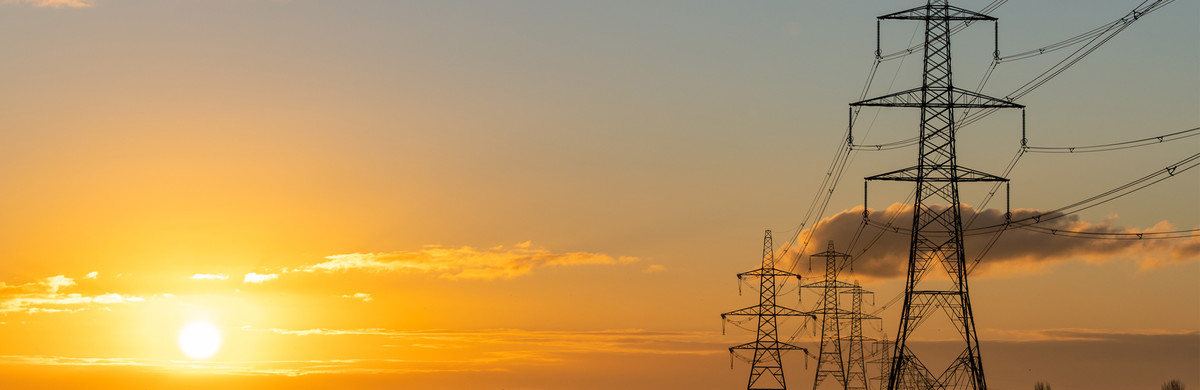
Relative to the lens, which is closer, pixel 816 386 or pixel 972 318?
pixel 972 318

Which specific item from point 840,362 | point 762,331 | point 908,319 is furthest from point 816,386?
point 908,319

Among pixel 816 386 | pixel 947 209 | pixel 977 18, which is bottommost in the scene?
pixel 816 386

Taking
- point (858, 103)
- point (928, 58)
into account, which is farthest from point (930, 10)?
point (858, 103)

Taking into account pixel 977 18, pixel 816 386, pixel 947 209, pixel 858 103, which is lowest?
pixel 816 386

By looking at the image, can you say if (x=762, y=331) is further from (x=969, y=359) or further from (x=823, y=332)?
(x=969, y=359)

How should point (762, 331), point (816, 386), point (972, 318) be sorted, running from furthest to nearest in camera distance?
point (816, 386) → point (762, 331) → point (972, 318)

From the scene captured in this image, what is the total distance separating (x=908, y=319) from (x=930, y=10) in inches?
650

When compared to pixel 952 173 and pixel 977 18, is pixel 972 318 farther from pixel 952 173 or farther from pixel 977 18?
pixel 977 18

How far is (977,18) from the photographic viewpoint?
74.2 metres

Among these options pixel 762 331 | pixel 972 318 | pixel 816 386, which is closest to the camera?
Answer: pixel 972 318

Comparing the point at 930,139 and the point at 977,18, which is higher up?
the point at 977,18

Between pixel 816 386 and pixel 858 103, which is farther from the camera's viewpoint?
pixel 816 386

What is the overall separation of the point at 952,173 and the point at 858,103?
6.12 metres

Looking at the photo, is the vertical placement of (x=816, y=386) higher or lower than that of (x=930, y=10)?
lower
